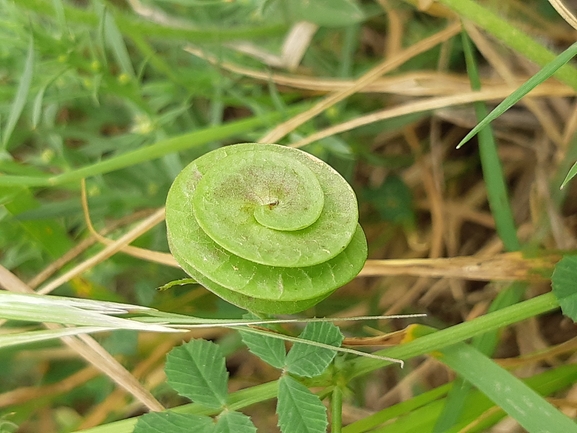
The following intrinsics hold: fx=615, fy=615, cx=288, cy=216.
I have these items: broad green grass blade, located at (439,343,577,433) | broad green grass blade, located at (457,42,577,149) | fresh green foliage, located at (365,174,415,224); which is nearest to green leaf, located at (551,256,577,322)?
broad green grass blade, located at (439,343,577,433)

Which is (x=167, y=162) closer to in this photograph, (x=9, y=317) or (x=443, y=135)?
(x=9, y=317)

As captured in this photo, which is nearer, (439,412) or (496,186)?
(439,412)

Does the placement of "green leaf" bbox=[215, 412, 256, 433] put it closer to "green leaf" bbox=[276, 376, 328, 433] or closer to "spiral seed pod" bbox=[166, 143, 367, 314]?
"green leaf" bbox=[276, 376, 328, 433]

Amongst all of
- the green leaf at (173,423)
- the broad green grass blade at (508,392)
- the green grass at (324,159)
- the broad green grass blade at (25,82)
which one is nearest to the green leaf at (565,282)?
the green grass at (324,159)

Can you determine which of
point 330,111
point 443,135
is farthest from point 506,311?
point 443,135

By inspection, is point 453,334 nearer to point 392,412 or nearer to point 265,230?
point 392,412

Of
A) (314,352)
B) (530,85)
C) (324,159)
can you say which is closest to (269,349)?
(314,352)
